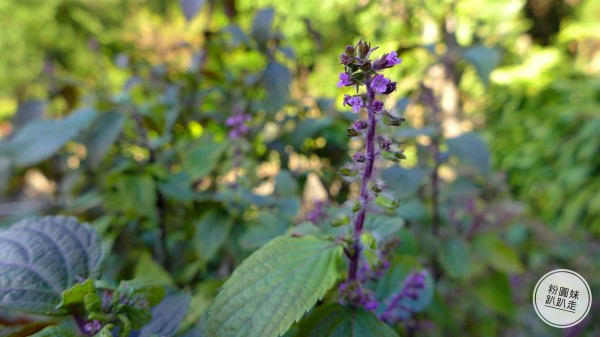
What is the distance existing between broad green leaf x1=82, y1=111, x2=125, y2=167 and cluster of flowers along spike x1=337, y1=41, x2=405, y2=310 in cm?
60

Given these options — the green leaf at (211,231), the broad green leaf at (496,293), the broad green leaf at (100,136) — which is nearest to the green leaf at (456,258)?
the broad green leaf at (496,293)

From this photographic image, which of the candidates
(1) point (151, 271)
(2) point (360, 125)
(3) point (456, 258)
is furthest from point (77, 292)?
(3) point (456, 258)

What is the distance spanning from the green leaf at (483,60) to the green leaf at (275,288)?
29.7 inches

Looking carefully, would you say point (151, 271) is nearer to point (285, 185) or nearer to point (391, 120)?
point (285, 185)

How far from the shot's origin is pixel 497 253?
1.04m

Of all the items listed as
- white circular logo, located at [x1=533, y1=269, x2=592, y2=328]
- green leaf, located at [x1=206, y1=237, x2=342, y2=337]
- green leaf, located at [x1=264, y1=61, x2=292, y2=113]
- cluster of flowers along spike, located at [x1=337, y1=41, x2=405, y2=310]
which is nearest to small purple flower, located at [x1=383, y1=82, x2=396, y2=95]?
cluster of flowers along spike, located at [x1=337, y1=41, x2=405, y2=310]

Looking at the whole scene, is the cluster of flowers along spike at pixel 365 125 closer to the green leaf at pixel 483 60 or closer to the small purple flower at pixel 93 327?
the small purple flower at pixel 93 327

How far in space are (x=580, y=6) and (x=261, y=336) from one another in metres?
6.66

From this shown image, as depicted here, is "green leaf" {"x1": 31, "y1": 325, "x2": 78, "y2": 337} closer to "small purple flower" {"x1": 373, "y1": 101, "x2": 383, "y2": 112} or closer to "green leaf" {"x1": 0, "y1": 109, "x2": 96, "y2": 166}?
"small purple flower" {"x1": 373, "y1": 101, "x2": 383, "y2": 112}

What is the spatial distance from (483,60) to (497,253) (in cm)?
42

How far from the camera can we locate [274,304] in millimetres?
409

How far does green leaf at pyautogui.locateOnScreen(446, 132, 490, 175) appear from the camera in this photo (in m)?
0.99

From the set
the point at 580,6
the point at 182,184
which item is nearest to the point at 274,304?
the point at 182,184

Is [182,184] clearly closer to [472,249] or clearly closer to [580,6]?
[472,249]
